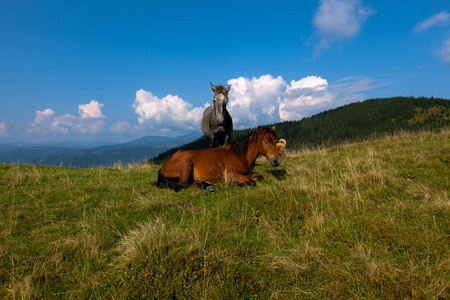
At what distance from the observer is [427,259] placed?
247 centimetres

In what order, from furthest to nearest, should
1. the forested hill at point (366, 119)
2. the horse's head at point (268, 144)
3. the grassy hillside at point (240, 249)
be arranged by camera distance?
the forested hill at point (366, 119) → the horse's head at point (268, 144) → the grassy hillside at point (240, 249)

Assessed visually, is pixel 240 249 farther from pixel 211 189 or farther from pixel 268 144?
pixel 268 144

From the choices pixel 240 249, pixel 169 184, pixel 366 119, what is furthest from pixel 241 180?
pixel 366 119

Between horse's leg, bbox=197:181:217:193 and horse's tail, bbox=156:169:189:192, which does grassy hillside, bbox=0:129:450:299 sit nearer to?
horse's leg, bbox=197:181:217:193

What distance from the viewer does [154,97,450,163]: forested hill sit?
414 feet

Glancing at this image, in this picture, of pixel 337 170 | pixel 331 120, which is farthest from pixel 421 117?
pixel 337 170

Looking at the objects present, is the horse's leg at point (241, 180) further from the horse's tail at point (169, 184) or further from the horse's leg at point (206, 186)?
the horse's tail at point (169, 184)

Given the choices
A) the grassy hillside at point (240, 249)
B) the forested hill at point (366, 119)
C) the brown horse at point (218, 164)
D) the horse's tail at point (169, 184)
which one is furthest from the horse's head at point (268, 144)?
the forested hill at point (366, 119)

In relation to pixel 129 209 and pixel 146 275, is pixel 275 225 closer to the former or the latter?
pixel 146 275

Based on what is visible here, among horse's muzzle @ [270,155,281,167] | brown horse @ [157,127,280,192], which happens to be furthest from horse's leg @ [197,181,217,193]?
horse's muzzle @ [270,155,281,167]

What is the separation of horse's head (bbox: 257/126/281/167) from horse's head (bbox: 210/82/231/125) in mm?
4209

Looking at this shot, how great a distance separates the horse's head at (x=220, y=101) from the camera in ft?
34.1

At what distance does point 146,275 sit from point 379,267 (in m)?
2.62

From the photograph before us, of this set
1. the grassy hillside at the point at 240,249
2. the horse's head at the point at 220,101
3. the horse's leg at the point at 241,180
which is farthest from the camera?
the horse's head at the point at 220,101
